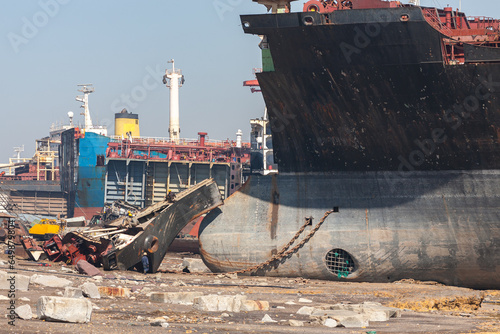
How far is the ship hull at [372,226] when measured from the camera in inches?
757

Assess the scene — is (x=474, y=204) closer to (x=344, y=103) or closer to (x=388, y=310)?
(x=344, y=103)

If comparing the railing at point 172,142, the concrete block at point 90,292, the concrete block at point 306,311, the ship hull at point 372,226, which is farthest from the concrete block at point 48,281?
the railing at point 172,142

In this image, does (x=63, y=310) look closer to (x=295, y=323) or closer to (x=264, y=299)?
(x=295, y=323)

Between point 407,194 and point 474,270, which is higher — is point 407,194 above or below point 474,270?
above

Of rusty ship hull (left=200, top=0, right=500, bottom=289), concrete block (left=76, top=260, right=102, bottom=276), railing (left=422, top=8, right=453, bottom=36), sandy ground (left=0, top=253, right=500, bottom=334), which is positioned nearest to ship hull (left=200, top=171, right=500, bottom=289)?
rusty ship hull (left=200, top=0, right=500, bottom=289)

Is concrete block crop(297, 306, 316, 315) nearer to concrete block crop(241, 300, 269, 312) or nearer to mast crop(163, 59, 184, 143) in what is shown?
concrete block crop(241, 300, 269, 312)

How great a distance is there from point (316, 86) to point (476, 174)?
17.4 feet

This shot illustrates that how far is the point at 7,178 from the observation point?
8294 cm

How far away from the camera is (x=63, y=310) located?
9898 mm

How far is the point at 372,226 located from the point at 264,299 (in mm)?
5982

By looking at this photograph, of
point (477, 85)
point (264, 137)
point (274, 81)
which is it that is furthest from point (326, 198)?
point (264, 137)

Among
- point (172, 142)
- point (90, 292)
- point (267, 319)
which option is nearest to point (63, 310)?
point (90, 292)

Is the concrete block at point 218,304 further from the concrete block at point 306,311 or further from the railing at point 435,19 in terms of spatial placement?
the railing at point 435,19

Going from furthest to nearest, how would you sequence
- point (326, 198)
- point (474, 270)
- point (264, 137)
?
point (264, 137)
point (326, 198)
point (474, 270)
